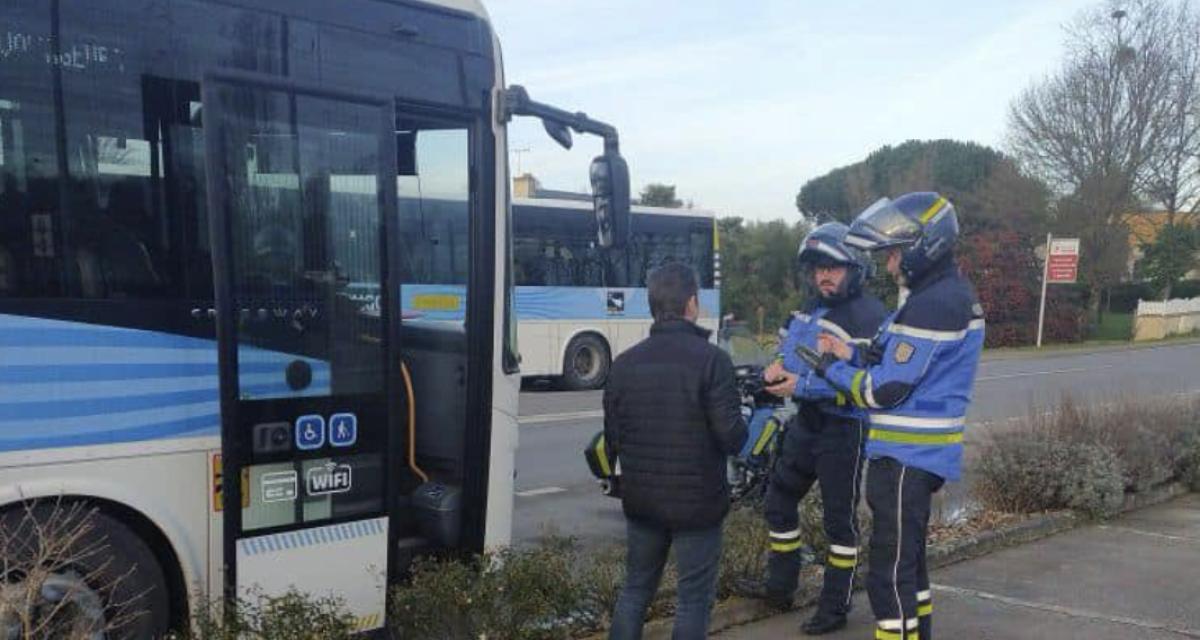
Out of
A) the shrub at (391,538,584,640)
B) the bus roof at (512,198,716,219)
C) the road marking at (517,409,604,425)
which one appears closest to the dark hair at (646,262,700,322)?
the shrub at (391,538,584,640)

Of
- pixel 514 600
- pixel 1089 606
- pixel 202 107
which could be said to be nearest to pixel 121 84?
pixel 202 107

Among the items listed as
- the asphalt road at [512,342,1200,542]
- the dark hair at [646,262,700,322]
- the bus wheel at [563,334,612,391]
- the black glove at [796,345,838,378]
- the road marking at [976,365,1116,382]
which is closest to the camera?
the dark hair at [646,262,700,322]

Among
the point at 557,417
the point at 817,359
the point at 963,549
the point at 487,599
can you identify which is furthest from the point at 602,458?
the point at 557,417

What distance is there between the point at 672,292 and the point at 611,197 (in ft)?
5.04

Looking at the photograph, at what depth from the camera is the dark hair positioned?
160 inches

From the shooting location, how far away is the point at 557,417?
48.0 ft

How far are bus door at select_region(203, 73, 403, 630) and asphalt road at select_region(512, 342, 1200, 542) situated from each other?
3.84 feet

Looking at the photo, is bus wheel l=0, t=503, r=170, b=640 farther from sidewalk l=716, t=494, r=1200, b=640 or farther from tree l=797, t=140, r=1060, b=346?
tree l=797, t=140, r=1060, b=346

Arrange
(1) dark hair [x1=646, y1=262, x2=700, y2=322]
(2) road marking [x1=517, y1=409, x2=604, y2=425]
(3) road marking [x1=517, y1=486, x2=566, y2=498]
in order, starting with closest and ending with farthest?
1. (1) dark hair [x1=646, y1=262, x2=700, y2=322]
2. (3) road marking [x1=517, y1=486, x2=566, y2=498]
3. (2) road marking [x1=517, y1=409, x2=604, y2=425]

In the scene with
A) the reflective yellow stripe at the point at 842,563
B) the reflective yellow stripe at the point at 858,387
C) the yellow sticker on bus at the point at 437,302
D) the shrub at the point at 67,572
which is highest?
the yellow sticker on bus at the point at 437,302

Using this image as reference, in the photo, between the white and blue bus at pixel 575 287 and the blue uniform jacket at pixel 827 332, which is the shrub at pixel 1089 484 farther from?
the white and blue bus at pixel 575 287

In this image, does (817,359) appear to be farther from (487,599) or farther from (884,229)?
(487,599)

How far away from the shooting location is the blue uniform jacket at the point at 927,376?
167 inches

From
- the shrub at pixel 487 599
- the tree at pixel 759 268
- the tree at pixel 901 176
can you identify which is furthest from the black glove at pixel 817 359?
the tree at pixel 901 176
